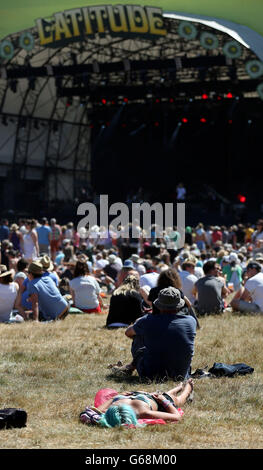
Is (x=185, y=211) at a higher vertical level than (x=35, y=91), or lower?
lower

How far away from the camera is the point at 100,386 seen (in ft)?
23.9

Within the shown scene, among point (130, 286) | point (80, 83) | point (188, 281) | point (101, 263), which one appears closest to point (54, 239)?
point (101, 263)

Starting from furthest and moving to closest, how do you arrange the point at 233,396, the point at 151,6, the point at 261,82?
the point at 261,82, the point at 151,6, the point at 233,396

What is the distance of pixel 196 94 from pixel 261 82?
305 cm

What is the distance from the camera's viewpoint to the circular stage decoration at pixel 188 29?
2666 cm

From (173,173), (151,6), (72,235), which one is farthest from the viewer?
(173,173)

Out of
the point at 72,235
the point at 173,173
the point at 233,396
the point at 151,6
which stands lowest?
the point at 233,396

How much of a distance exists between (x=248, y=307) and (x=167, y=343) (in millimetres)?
5157

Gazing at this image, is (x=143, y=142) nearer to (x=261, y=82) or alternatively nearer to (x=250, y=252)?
(x=261, y=82)

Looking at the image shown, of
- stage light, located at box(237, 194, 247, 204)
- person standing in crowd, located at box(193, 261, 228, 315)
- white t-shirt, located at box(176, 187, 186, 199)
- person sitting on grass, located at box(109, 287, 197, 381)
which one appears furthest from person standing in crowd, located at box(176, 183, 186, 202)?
person sitting on grass, located at box(109, 287, 197, 381)

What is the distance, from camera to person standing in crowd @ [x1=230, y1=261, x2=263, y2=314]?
1204cm

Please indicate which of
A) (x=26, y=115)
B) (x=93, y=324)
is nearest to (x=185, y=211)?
(x=26, y=115)
